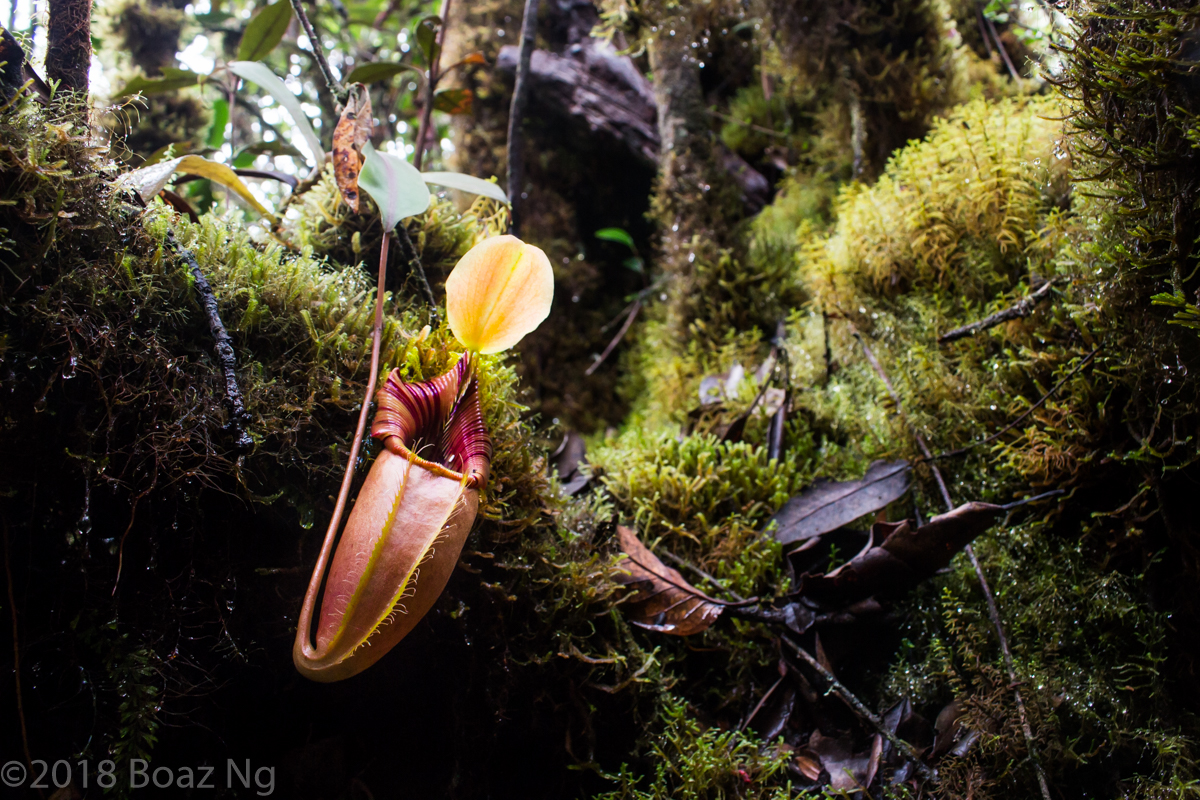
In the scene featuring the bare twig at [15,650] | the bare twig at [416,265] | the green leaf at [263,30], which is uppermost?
the green leaf at [263,30]

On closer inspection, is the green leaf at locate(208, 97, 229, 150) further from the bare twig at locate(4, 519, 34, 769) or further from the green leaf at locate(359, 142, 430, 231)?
the bare twig at locate(4, 519, 34, 769)

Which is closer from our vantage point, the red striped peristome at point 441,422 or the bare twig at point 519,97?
the red striped peristome at point 441,422

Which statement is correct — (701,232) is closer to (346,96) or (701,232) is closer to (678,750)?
(346,96)

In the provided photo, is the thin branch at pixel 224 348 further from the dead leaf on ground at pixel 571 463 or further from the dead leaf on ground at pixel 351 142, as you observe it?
the dead leaf on ground at pixel 571 463

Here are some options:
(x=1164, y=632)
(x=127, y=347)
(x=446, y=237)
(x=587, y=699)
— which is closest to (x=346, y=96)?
(x=446, y=237)

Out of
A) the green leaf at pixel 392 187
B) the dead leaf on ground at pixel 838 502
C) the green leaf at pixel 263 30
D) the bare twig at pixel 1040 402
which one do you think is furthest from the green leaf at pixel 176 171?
the bare twig at pixel 1040 402

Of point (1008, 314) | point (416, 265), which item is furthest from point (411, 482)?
point (1008, 314)
